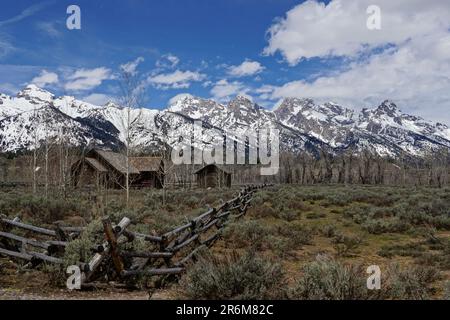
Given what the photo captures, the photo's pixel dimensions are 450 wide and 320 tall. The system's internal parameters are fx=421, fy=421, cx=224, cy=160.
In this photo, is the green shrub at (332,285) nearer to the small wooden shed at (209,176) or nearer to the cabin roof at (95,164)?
the cabin roof at (95,164)

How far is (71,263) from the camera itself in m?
7.39

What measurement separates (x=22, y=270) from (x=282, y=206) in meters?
17.5

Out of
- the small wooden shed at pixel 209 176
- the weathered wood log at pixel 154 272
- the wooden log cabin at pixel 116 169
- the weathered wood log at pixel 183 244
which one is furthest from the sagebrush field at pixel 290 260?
the small wooden shed at pixel 209 176

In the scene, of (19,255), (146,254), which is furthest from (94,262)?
(19,255)

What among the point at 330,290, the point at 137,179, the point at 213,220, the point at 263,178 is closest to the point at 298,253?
the point at 213,220

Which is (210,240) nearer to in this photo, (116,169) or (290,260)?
(290,260)

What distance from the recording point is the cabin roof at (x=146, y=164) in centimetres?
5556

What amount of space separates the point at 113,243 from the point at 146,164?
1971 inches

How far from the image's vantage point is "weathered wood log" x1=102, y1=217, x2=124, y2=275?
23.0 ft

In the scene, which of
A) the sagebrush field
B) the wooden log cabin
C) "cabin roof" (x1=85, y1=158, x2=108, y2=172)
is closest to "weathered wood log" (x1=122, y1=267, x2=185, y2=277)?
the sagebrush field

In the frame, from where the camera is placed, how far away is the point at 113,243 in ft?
23.6

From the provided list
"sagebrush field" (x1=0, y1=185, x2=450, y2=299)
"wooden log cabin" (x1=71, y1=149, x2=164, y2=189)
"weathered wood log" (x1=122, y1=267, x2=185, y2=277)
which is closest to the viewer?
"sagebrush field" (x1=0, y1=185, x2=450, y2=299)

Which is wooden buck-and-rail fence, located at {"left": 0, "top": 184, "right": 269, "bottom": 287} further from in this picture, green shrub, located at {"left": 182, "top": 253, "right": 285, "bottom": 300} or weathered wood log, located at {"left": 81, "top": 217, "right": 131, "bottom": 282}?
green shrub, located at {"left": 182, "top": 253, "right": 285, "bottom": 300}

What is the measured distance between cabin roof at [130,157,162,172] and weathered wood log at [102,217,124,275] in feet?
157
